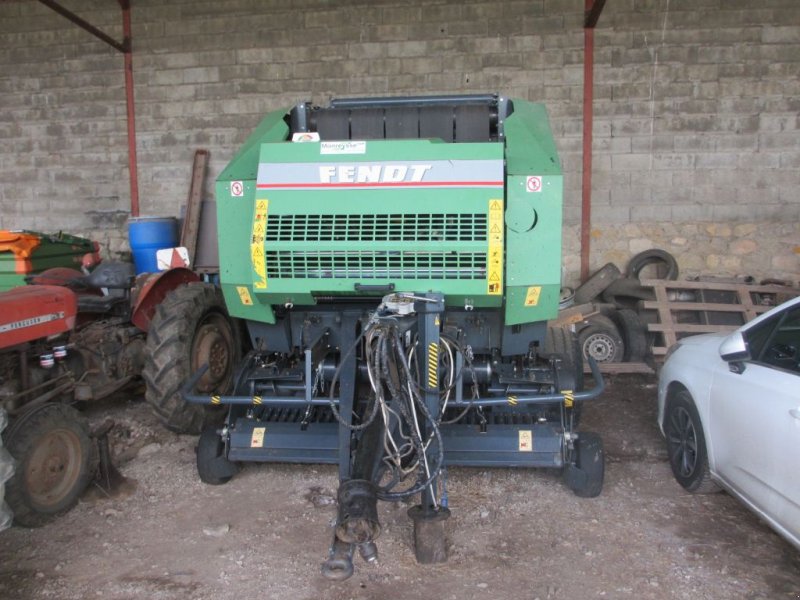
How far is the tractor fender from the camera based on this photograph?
16.9ft

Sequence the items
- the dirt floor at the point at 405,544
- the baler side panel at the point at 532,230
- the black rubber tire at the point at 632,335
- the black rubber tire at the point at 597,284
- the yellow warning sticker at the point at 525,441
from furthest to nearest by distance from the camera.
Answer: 1. the black rubber tire at the point at 597,284
2. the black rubber tire at the point at 632,335
3. the yellow warning sticker at the point at 525,441
4. the baler side panel at the point at 532,230
5. the dirt floor at the point at 405,544

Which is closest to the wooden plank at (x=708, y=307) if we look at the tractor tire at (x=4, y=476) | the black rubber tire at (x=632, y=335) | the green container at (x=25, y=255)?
the black rubber tire at (x=632, y=335)

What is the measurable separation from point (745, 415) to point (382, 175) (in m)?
2.23

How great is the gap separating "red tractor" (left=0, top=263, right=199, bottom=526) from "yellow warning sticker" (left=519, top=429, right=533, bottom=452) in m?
2.52

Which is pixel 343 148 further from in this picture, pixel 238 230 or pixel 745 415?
pixel 745 415

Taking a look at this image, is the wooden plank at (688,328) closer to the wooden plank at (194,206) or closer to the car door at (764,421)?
the car door at (764,421)

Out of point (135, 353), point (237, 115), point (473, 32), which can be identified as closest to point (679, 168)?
point (473, 32)

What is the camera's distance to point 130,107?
30.4ft

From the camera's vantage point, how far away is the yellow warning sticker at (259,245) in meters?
3.75

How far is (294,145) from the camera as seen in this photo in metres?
3.86

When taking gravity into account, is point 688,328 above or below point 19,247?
below

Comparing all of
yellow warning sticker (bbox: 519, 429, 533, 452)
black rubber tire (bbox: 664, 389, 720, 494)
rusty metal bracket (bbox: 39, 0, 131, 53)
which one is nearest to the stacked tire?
black rubber tire (bbox: 664, 389, 720, 494)

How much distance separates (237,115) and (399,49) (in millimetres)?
2293

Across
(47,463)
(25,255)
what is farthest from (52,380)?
(25,255)
